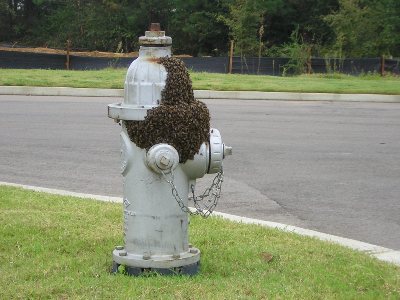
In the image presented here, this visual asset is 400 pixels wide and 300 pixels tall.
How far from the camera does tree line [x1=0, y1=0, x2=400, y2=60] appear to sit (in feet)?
117

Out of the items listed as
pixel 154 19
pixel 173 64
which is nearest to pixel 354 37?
pixel 154 19

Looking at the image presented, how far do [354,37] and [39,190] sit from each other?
28922 mm

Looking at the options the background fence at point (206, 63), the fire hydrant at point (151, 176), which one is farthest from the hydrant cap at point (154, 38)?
the background fence at point (206, 63)

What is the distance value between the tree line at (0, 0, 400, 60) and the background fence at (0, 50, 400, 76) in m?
1.35

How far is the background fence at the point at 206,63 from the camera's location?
86.5 ft

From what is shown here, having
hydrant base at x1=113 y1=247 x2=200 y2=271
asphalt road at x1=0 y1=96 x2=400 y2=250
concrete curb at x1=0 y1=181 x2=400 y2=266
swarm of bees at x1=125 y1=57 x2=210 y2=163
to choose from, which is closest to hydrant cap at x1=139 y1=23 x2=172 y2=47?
swarm of bees at x1=125 y1=57 x2=210 y2=163

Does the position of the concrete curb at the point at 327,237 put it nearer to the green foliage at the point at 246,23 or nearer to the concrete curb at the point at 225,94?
the concrete curb at the point at 225,94

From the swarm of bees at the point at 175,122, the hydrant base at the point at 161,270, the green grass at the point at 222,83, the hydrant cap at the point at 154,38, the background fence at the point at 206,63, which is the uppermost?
the hydrant cap at the point at 154,38

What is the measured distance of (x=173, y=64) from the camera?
4707mm

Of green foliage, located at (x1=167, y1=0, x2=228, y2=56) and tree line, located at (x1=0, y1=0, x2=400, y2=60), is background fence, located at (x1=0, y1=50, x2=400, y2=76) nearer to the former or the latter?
tree line, located at (x1=0, y1=0, x2=400, y2=60)

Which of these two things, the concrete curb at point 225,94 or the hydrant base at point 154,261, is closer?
the hydrant base at point 154,261

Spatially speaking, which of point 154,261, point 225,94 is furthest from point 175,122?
point 225,94

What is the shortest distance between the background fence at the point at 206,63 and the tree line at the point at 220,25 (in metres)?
1.35

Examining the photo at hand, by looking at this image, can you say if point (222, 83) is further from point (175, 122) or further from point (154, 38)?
point (175, 122)
